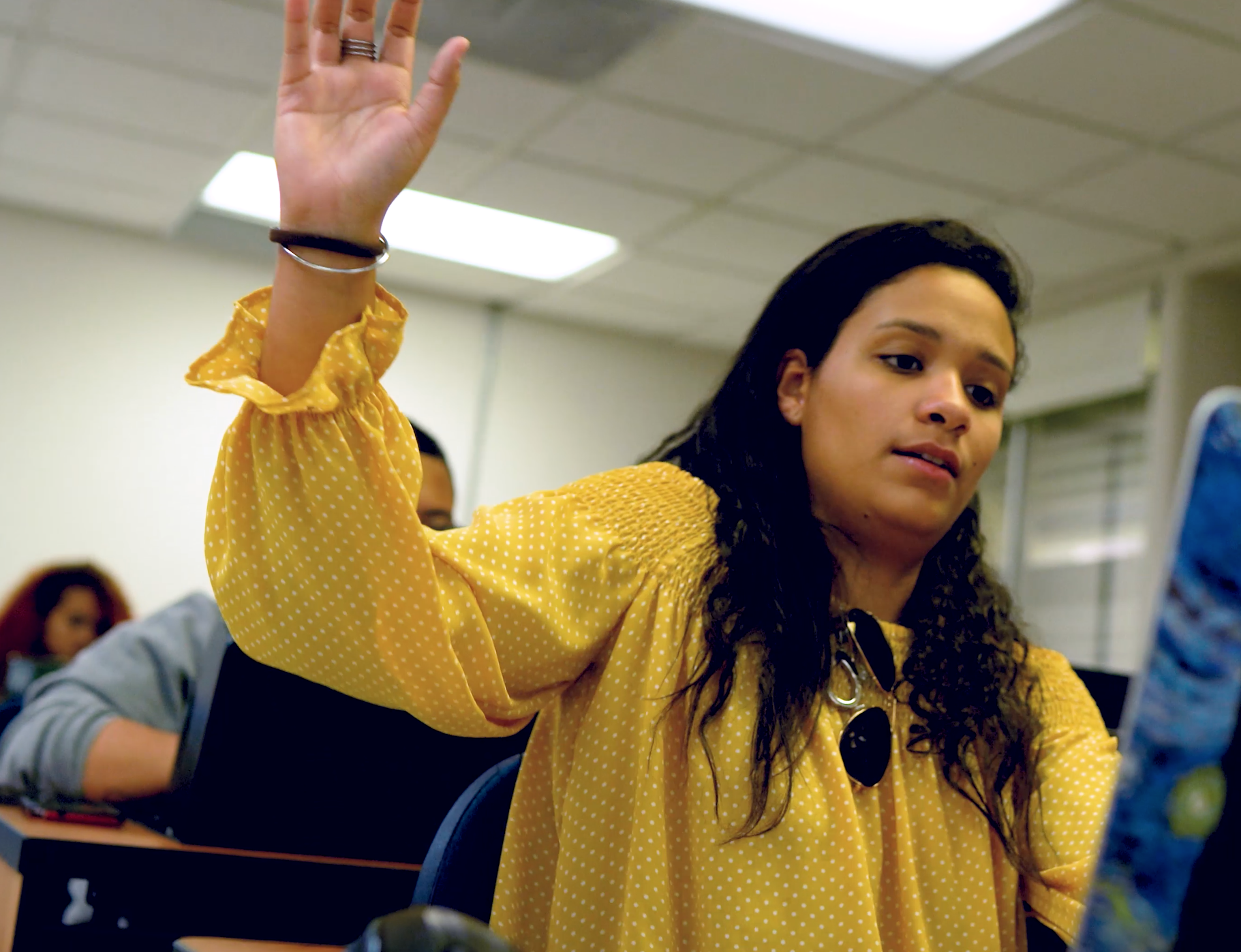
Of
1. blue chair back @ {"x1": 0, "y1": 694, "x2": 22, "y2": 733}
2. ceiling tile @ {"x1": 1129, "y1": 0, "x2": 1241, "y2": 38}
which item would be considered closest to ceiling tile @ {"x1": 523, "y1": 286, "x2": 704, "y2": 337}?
ceiling tile @ {"x1": 1129, "y1": 0, "x2": 1241, "y2": 38}

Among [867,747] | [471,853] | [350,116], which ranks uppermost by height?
[350,116]

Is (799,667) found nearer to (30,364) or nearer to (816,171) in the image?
(816,171)

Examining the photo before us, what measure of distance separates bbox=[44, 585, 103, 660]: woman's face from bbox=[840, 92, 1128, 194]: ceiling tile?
2826 mm

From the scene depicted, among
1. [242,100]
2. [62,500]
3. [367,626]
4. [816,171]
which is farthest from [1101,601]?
[367,626]

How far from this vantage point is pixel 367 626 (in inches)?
33.5

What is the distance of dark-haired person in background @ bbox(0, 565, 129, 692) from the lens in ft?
14.0

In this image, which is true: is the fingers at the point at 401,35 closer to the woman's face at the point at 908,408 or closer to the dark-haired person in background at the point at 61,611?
the woman's face at the point at 908,408

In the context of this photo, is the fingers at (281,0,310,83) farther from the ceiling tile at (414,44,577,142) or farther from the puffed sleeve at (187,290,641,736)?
the ceiling tile at (414,44,577,142)

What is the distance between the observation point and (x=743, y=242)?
4.77m

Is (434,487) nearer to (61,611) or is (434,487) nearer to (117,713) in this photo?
(117,713)

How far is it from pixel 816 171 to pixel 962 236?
9.72 feet

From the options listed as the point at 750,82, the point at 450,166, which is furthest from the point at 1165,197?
the point at 450,166

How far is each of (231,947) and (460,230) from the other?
4.23 metres

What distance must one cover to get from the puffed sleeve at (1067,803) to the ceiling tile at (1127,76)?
2.33m
